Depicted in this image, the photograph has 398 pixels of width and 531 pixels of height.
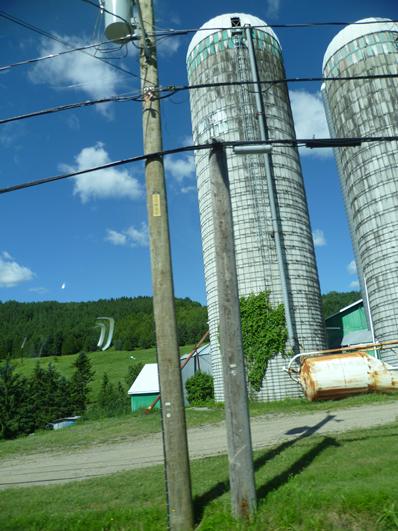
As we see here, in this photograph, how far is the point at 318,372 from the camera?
1187cm

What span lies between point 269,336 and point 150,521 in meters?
14.5

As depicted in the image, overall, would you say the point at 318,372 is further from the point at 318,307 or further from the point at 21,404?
the point at 21,404

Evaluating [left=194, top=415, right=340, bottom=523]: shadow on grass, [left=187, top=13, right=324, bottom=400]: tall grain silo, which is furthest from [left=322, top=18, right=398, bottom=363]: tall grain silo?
[left=194, top=415, right=340, bottom=523]: shadow on grass

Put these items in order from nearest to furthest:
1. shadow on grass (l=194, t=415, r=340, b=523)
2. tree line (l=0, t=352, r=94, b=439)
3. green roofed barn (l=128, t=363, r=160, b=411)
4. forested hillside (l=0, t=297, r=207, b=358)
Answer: shadow on grass (l=194, t=415, r=340, b=523) < green roofed barn (l=128, t=363, r=160, b=411) < tree line (l=0, t=352, r=94, b=439) < forested hillside (l=0, t=297, r=207, b=358)

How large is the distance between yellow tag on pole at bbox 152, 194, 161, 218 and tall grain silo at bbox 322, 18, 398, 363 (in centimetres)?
1808

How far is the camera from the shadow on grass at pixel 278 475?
671 cm

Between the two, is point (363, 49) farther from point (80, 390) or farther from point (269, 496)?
point (80, 390)

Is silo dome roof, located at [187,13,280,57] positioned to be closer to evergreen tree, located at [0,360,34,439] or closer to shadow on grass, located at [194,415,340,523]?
shadow on grass, located at [194,415,340,523]

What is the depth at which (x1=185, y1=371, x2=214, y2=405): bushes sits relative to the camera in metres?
27.2

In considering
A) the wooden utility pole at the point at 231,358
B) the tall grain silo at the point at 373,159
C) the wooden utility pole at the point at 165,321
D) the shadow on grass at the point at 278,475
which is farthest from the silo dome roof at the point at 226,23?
the shadow on grass at the point at 278,475

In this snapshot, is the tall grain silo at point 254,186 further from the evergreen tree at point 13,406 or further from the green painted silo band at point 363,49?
the evergreen tree at point 13,406

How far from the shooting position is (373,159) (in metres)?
23.1

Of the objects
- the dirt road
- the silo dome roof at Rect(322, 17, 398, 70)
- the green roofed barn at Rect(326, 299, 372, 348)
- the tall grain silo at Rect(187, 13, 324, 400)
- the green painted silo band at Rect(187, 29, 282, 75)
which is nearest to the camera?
the dirt road

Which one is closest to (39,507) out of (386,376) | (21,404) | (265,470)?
(265,470)
